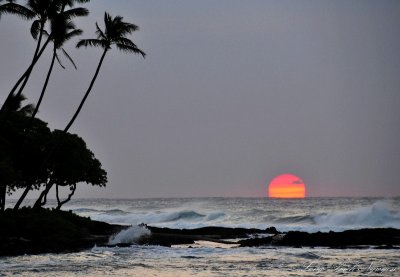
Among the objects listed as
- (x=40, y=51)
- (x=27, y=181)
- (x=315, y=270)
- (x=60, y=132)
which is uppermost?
(x=40, y=51)

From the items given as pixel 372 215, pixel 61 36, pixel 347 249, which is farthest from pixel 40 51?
pixel 372 215

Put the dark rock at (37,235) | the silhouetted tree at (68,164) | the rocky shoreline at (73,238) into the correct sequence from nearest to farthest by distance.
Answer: the dark rock at (37,235) → the rocky shoreline at (73,238) → the silhouetted tree at (68,164)

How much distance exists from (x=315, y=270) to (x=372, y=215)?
48.5m

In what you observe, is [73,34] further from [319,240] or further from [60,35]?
[319,240]

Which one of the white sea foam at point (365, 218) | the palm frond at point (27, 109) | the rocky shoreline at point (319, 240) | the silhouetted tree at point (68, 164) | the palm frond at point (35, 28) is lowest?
the rocky shoreline at point (319, 240)

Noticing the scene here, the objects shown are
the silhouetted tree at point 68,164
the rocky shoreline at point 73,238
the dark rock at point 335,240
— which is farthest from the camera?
the silhouetted tree at point 68,164

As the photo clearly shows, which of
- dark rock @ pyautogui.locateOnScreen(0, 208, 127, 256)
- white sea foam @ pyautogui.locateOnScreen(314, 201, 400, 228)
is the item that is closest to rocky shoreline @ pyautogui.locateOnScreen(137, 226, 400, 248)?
dark rock @ pyautogui.locateOnScreen(0, 208, 127, 256)

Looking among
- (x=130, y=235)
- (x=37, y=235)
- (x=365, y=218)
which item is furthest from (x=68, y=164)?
(x=365, y=218)

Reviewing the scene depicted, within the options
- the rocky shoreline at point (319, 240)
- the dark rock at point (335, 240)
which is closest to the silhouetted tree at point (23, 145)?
the rocky shoreline at point (319, 240)

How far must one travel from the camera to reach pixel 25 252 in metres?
27.8

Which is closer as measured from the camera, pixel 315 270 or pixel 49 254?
pixel 315 270

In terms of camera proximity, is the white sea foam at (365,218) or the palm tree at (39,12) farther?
the white sea foam at (365,218)

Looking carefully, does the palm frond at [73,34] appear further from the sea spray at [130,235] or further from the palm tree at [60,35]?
the sea spray at [130,235]

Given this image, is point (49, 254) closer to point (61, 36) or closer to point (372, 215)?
point (61, 36)
